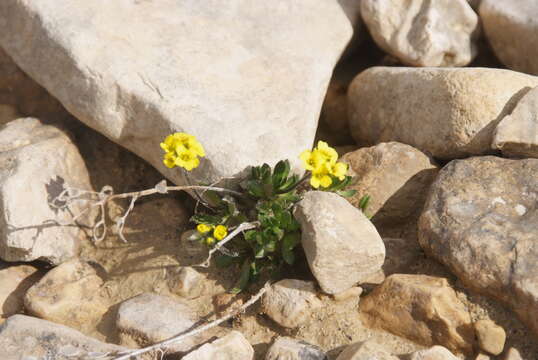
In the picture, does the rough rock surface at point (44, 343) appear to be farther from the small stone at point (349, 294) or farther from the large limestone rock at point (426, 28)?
the large limestone rock at point (426, 28)

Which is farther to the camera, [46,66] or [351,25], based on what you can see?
[351,25]

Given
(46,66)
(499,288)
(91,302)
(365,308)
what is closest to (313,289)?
(365,308)

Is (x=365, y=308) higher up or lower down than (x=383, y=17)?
lower down

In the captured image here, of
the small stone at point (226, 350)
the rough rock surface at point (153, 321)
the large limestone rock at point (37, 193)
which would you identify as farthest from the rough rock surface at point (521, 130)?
the large limestone rock at point (37, 193)

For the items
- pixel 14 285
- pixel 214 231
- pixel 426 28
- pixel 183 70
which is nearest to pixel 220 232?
pixel 214 231

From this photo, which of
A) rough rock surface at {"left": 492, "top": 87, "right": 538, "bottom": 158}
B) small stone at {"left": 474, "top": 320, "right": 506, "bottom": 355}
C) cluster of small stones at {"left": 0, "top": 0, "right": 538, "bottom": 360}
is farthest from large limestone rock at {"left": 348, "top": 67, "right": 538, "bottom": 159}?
small stone at {"left": 474, "top": 320, "right": 506, "bottom": 355}

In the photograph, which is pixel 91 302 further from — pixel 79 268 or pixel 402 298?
pixel 402 298

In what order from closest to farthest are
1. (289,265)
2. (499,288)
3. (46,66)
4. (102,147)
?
(499,288)
(289,265)
(46,66)
(102,147)
